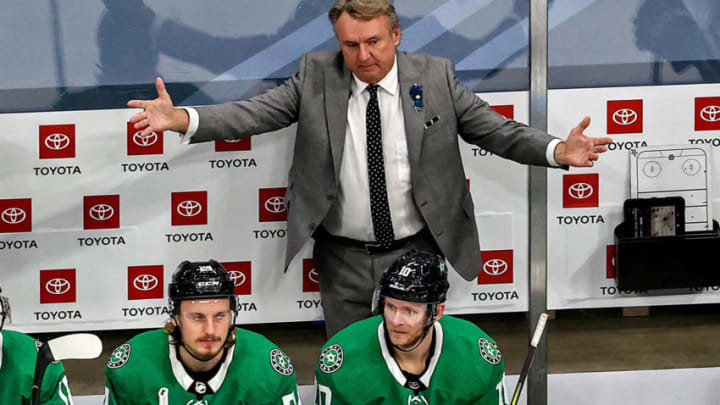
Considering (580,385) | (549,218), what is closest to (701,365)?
(580,385)

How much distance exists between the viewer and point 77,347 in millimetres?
2783

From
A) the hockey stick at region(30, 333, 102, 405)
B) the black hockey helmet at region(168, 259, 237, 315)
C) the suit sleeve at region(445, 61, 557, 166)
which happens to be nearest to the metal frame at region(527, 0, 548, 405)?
the suit sleeve at region(445, 61, 557, 166)

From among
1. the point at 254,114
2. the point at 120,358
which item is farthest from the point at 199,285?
Result: the point at 254,114

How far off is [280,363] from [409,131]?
0.92 m

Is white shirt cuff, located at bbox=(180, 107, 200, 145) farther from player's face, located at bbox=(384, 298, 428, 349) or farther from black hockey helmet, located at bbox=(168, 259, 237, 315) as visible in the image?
player's face, located at bbox=(384, 298, 428, 349)

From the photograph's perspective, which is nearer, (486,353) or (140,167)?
(486,353)

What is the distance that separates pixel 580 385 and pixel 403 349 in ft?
4.76

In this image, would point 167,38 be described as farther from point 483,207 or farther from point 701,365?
point 701,365

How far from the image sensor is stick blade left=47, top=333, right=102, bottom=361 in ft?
9.07

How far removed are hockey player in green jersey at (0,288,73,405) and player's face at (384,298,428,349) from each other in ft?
3.03

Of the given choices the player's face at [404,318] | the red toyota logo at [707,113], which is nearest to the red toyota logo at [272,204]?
the player's face at [404,318]

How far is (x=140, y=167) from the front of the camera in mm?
4137

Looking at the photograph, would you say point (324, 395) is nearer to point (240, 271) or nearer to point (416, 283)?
point (416, 283)

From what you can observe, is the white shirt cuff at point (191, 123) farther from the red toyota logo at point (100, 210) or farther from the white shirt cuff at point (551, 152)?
the white shirt cuff at point (551, 152)
